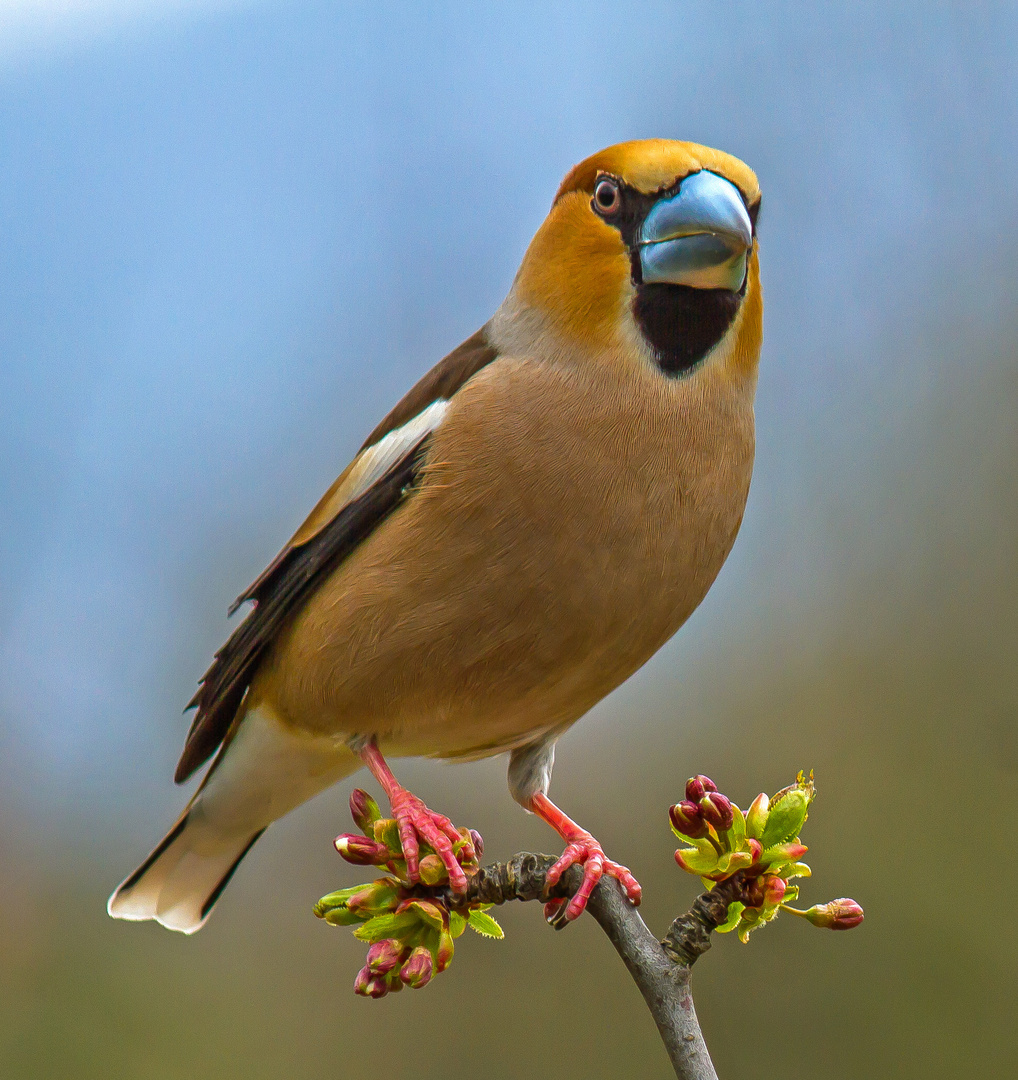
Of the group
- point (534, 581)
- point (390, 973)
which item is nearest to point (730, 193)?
point (534, 581)

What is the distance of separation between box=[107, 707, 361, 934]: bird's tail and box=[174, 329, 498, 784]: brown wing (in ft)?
0.25

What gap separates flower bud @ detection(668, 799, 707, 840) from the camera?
150 centimetres

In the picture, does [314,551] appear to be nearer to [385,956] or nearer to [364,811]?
[364,811]

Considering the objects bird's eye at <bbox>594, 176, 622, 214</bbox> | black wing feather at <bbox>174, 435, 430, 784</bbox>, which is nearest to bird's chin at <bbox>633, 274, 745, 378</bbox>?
bird's eye at <bbox>594, 176, 622, 214</bbox>

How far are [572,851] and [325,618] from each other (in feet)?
2.33

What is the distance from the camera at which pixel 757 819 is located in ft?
5.01

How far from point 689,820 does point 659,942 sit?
0.16 meters

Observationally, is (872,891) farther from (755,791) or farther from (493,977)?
(493,977)

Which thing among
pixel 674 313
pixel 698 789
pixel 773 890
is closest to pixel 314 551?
pixel 674 313

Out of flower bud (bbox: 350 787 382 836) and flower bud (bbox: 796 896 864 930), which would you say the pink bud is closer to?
flower bud (bbox: 796 896 864 930)

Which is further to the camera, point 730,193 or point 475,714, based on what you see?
point 475,714

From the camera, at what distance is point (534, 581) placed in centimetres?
195

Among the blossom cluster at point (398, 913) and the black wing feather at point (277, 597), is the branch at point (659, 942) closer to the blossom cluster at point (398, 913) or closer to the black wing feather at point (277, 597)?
the blossom cluster at point (398, 913)

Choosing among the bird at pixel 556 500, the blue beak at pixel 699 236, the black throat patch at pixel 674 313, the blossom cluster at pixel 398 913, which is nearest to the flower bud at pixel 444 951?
the blossom cluster at pixel 398 913
